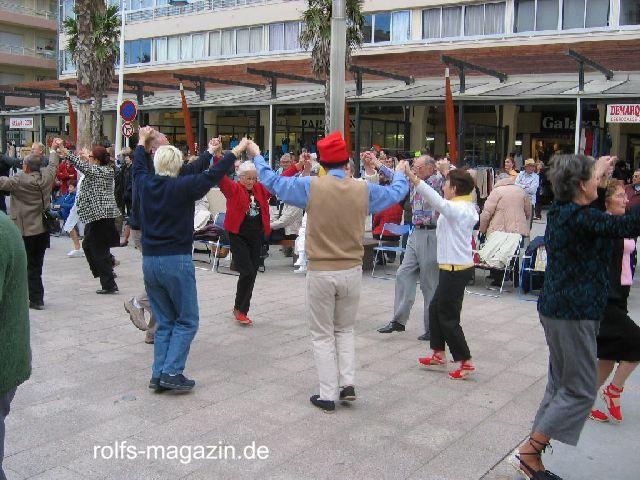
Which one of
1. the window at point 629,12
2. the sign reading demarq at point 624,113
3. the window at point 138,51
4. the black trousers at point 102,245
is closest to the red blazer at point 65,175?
the black trousers at point 102,245

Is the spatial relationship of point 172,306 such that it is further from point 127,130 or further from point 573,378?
point 127,130

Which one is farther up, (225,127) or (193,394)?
(225,127)

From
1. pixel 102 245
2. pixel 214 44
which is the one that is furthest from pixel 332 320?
pixel 214 44

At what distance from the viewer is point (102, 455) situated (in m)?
4.28

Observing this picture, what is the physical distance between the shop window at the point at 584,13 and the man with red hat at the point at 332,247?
2304 cm

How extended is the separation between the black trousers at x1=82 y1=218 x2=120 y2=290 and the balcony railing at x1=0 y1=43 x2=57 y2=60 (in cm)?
4651

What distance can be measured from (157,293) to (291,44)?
28.6 m

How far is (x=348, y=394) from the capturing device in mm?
5168

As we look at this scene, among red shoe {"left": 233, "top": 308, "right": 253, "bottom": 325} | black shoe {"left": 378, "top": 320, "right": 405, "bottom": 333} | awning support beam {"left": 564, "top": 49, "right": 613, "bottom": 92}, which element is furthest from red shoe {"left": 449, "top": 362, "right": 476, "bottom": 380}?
awning support beam {"left": 564, "top": 49, "right": 613, "bottom": 92}

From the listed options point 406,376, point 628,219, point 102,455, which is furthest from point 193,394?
point 628,219

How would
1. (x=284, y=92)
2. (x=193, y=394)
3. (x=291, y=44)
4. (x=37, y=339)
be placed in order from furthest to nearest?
(x=291, y=44), (x=284, y=92), (x=37, y=339), (x=193, y=394)

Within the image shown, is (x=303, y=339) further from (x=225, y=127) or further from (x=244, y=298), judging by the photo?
(x=225, y=127)

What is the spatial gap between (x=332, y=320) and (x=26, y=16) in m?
52.9

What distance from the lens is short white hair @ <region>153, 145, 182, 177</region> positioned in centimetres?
536
